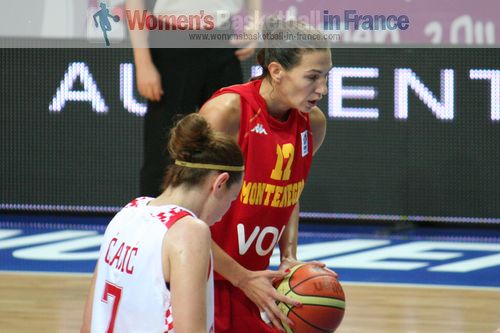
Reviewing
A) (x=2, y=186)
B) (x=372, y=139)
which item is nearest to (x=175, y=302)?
(x=372, y=139)

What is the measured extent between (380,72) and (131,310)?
5.30 m

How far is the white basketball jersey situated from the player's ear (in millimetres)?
106

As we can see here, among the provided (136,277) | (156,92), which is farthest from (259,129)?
(156,92)

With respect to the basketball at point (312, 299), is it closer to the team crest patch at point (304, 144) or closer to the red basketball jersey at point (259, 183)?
the red basketball jersey at point (259, 183)

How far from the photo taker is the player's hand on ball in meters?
3.61

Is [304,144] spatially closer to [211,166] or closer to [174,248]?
[211,166]

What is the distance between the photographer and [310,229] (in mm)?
7980

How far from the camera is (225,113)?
3.68 meters

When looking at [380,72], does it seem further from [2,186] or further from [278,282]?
[278,282]

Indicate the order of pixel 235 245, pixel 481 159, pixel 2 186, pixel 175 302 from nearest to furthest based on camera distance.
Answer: pixel 175 302, pixel 235 245, pixel 481 159, pixel 2 186

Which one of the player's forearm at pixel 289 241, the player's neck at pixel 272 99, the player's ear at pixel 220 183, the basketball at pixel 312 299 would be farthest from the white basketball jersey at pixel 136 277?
the player's forearm at pixel 289 241

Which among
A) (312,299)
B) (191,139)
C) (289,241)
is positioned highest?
(191,139)

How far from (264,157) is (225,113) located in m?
0.22

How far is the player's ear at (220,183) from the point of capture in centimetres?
275
